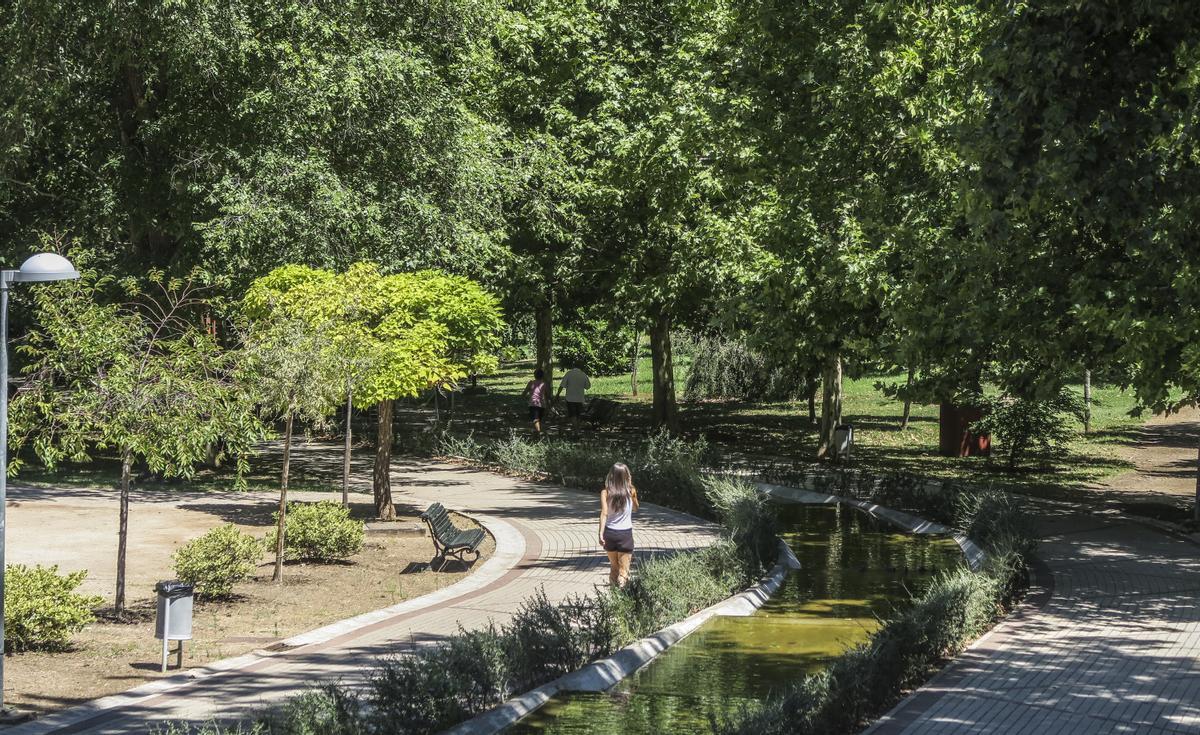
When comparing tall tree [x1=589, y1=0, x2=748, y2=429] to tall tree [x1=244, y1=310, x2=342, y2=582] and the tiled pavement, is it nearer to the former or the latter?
the tiled pavement

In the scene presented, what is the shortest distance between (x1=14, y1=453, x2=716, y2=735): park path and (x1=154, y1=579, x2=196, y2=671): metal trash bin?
0.36 meters

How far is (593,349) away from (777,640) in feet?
148

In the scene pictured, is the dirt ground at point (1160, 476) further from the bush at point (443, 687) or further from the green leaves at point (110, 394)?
the green leaves at point (110, 394)

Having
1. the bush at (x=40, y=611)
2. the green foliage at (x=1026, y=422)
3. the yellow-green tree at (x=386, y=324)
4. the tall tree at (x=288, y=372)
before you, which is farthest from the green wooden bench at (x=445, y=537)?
the green foliage at (x=1026, y=422)

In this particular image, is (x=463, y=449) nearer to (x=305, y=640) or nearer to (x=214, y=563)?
(x=214, y=563)

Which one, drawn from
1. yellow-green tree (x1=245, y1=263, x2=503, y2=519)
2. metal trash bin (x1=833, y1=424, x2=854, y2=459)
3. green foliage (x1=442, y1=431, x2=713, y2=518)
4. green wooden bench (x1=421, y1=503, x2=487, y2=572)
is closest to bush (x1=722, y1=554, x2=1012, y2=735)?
green wooden bench (x1=421, y1=503, x2=487, y2=572)

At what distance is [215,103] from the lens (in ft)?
74.4

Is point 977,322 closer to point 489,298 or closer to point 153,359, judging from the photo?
point 489,298

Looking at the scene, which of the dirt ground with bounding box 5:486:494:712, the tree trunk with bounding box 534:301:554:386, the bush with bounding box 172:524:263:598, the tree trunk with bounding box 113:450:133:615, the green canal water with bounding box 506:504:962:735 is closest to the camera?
the green canal water with bounding box 506:504:962:735

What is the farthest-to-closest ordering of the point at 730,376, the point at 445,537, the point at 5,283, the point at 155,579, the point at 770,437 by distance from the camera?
the point at 730,376, the point at 770,437, the point at 445,537, the point at 155,579, the point at 5,283

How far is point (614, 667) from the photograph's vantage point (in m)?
10.5

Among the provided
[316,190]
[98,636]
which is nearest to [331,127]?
[316,190]

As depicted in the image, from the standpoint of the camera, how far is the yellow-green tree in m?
16.3

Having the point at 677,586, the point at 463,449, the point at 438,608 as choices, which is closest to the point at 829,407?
the point at 463,449
